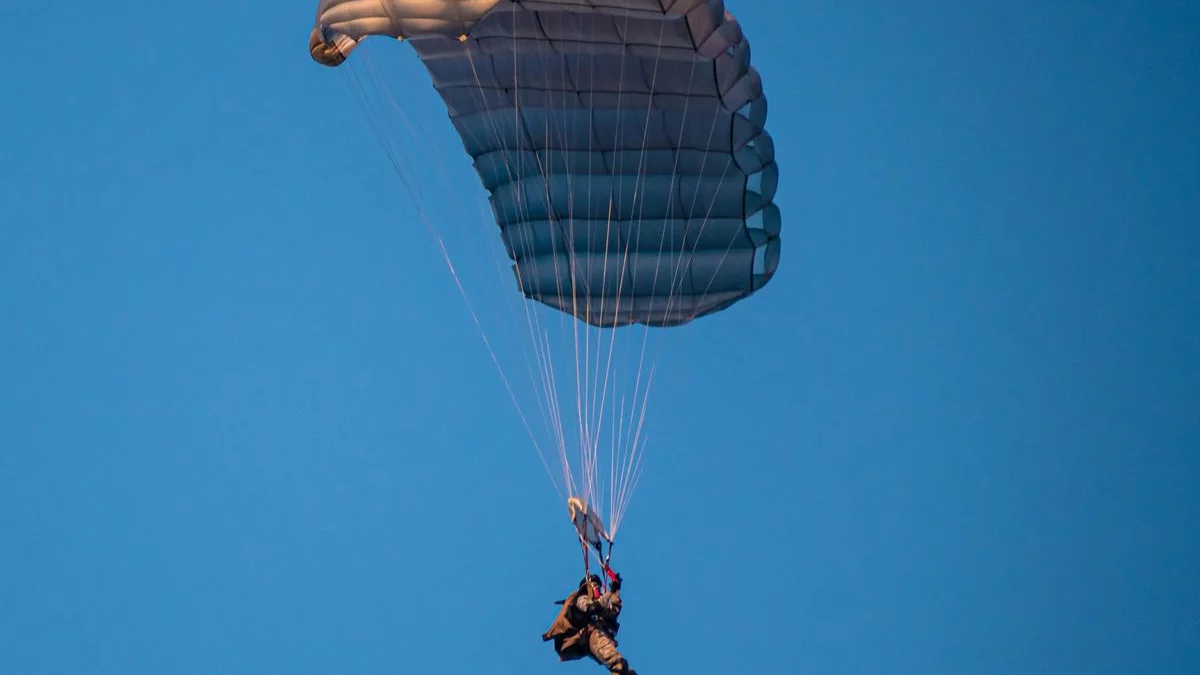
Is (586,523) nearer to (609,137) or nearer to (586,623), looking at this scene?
(586,623)

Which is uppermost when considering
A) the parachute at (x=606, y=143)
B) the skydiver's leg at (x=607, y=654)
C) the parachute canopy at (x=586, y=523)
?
the parachute at (x=606, y=143)

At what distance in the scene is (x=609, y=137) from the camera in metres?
15.0

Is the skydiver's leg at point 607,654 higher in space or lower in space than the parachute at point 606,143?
lower

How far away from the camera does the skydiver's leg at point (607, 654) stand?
1293 cm

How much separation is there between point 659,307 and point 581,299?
673 millimetres

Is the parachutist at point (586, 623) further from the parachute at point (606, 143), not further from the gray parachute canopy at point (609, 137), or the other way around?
the gray parachute canopy at point (609, 137)

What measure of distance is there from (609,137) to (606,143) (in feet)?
0.21

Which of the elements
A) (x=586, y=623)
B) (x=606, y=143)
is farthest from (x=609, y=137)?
(x=586, y=623)

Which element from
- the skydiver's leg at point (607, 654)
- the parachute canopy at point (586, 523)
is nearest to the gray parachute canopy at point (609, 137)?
the parachute canopy at point (586, 523)

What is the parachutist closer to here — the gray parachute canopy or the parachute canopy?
the parachute canopy

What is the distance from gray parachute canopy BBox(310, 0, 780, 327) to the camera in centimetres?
1368

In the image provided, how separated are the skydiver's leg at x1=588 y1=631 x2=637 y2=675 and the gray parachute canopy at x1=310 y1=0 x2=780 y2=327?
3135 mm

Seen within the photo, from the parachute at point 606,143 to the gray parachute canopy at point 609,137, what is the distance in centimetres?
1

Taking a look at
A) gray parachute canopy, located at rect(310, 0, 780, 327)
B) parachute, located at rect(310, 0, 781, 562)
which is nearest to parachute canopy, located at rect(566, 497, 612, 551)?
parachute, located at rect(310, 0, 781, 562)
